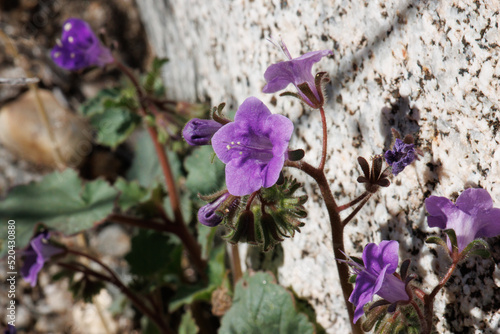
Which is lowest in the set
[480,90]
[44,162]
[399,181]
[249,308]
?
[249,308]

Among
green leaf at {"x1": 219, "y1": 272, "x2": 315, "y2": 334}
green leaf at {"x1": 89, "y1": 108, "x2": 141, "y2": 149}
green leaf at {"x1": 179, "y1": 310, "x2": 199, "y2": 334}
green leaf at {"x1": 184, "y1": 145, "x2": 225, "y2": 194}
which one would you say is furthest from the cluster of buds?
green leaf at {"x1": 89, "y1": 108, "x2": 141, "y2": 149}

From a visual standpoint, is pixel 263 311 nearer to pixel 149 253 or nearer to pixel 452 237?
pixel 149 253

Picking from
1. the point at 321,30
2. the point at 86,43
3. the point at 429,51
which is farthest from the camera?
the point at 86,43

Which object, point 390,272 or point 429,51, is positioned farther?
point 429,51

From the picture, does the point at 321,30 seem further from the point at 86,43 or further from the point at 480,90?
the point at 86,43

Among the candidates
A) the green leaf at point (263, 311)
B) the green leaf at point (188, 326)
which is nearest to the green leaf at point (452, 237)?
the green leaf at point (263, 311)

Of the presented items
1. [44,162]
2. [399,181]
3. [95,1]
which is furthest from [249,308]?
[95,1]
